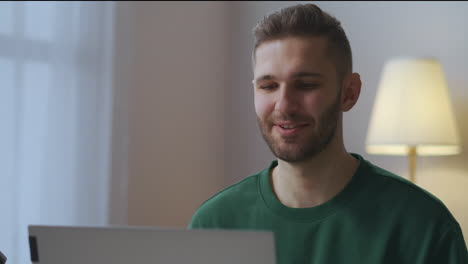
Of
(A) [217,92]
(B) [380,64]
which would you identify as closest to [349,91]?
(B) [380,64]

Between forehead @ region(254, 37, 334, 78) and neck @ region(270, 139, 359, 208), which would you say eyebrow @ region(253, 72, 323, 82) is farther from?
neck @ region(270, 139, 359, 208)

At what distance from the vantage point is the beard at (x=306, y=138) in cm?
139

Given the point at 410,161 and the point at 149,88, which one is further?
the point at 149,88

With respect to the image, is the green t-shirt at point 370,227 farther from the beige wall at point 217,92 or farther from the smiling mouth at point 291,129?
the beige wall at point 217,92

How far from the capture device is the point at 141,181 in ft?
10.6

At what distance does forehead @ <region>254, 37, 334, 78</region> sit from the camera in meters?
1.38

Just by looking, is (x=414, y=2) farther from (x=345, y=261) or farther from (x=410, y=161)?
(x=345, y=261)

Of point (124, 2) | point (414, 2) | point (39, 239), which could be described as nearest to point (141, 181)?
point (124, 2)

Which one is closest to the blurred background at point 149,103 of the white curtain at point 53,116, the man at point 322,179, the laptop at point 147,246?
the white curtain at point 53,116

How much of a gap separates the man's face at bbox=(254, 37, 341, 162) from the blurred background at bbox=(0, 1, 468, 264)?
57.2 inches

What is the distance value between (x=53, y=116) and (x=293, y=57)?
1.61 meters

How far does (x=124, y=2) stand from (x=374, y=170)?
1.85 metres

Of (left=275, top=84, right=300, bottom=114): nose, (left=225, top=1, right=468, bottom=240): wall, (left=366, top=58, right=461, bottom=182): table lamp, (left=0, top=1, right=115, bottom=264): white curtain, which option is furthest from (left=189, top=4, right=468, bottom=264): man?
(left=225, top=1, right=468, bottom=240): wall

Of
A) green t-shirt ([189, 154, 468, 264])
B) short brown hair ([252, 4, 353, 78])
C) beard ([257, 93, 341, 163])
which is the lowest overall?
green t-shirt ([189, 154, 468, 264])
